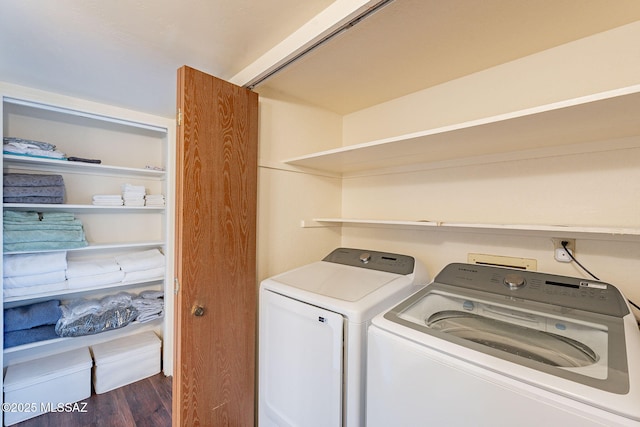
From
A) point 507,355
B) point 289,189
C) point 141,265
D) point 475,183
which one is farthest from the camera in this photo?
point 141,265

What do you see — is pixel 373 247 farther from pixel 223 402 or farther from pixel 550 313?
pixel 223 402

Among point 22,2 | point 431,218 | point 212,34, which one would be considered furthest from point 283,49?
point 431,218

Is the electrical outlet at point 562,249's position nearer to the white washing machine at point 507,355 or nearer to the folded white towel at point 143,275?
the white washing machine at point 507,355

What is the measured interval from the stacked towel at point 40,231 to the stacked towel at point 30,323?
0.48 meters

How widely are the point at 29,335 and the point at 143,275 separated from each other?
2.41 feet

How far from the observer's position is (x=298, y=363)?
1.26 m

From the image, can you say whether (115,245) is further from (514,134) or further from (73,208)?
(514,134)

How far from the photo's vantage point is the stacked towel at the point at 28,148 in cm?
179

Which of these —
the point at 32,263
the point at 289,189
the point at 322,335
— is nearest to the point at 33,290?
the point at 32,263

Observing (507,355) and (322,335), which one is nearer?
(507,355)

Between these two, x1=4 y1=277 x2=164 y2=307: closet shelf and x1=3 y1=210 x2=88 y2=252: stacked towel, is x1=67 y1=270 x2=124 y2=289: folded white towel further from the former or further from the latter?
x1=3 y1=210 x2=88 y2=252: stacked towel

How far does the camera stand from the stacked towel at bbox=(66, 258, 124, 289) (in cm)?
202

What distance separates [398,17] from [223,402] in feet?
6.51

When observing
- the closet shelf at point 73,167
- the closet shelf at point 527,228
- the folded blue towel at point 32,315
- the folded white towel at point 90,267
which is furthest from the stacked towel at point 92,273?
the closet shelf at point 527,228
